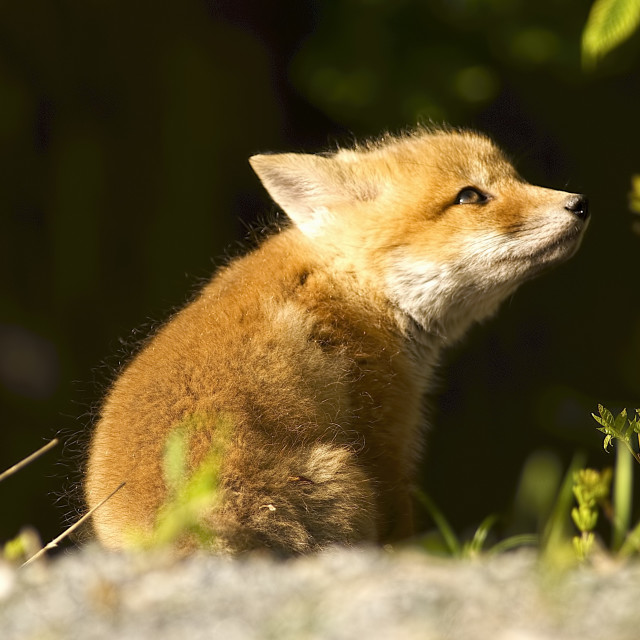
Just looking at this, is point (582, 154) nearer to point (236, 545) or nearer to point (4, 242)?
point (4, 242)

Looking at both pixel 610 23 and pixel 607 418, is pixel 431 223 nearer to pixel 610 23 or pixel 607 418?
pixel 610 23

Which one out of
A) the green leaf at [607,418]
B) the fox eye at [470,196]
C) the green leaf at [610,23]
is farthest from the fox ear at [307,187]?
the green leaf at [607,418]

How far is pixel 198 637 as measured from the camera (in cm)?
169

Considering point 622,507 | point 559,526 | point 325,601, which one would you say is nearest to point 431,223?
point 622,507

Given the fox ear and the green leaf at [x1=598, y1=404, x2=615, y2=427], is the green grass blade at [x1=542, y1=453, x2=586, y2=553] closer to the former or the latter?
the green leaf at [x1=598, y1=404, x2=615, y2=427]

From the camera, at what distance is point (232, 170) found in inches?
297

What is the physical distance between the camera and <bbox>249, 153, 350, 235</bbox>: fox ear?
425cm

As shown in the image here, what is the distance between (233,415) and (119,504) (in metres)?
0.51

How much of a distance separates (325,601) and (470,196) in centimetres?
287

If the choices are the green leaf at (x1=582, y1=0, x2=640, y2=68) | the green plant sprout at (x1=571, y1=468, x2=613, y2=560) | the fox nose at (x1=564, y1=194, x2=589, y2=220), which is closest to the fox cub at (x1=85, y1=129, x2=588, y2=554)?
the fox nose at (x1=564, y1=194, x2=589, y2=220)

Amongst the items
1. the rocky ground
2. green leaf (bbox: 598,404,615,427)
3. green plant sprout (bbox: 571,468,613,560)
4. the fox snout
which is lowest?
green plant sprout (bbox: 571,468,613,560)

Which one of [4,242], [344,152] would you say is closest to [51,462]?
[4,242]

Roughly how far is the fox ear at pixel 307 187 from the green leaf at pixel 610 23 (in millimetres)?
1339

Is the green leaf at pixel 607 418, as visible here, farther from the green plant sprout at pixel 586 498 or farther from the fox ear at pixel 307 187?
the fox ear at pixel 307 187
